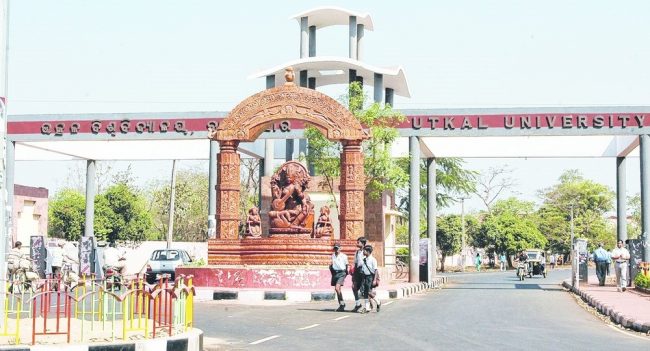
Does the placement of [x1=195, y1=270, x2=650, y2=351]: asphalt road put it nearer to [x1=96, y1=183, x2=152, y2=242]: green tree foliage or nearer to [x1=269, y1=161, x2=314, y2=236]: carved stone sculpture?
[x1=269, y1=161, x2=314, y2=236]: carved stone sculpture

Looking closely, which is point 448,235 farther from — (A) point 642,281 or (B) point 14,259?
(B) point 14,259

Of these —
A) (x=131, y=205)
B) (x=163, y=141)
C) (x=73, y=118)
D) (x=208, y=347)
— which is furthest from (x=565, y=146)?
(x=131, y=205)

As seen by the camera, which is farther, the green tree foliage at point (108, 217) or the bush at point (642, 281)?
the green tree foliage at point (108, 217)

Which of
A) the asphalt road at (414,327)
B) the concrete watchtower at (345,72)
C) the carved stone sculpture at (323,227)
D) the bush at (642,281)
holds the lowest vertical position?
the asphalt road at (414,327)

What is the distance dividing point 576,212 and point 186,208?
4474 centimetres

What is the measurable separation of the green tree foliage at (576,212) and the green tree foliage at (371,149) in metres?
56.5

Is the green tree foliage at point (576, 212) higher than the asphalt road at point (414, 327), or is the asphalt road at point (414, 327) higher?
the green tree foliage at point (576, 212)

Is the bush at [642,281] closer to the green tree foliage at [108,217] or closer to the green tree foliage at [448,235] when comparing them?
the green tree foliage at [108,217]

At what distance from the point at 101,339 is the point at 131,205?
45.6m

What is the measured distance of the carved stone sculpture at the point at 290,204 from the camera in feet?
89.6

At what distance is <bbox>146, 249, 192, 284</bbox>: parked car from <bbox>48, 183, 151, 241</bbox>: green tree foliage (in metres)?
18.5

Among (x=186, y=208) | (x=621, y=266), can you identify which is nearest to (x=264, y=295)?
(x=621, y=266)

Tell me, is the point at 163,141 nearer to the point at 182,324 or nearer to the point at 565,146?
the point at 565,146

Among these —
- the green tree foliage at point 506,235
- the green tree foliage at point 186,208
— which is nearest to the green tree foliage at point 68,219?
the green tree foliage at point 186,208
